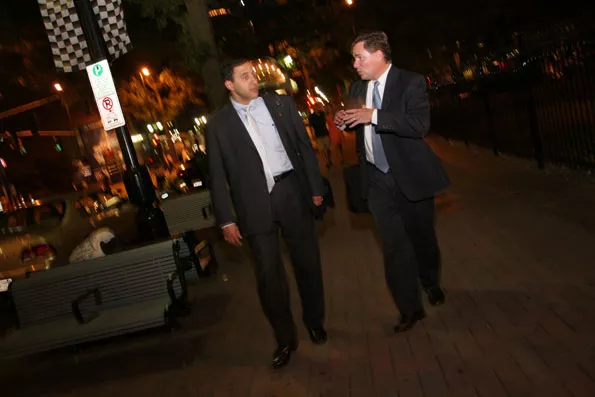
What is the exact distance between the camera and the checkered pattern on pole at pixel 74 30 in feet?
28.7

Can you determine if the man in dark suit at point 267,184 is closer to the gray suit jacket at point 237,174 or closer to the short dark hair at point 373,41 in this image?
the gray suit jacket at point 237,174

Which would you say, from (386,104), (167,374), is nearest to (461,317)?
(386,104)

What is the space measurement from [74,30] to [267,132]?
567 centimetres

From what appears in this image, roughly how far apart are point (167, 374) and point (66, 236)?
6.06 meters

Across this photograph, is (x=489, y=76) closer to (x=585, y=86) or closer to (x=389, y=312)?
(x=585, y=86)

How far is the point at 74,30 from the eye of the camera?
8.93 m

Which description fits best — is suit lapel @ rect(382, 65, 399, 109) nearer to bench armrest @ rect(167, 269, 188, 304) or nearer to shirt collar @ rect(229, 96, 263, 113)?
shirt collar @ rect(229, 96, 263, 113)

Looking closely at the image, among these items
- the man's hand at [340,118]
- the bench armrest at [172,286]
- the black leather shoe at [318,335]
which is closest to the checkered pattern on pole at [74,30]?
the bench armrest at [172,286]

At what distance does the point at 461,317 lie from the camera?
15.3 feet

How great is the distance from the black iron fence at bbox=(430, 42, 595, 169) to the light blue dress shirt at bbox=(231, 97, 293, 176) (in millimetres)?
5106

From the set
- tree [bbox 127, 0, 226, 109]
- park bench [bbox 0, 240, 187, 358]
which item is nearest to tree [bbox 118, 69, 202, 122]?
tree [bbox 127, 0, 226, 109]

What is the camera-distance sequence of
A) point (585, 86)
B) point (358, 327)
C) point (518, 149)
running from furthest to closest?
point (518, 149), point (585, 86), point (358, 327)

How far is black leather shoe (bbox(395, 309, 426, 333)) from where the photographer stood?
4629mm

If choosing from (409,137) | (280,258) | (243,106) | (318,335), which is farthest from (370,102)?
(318,335)
